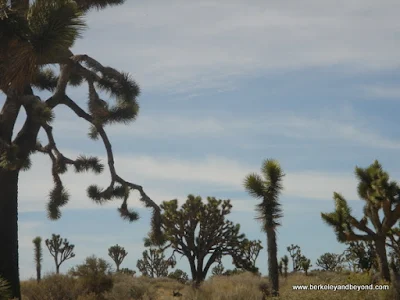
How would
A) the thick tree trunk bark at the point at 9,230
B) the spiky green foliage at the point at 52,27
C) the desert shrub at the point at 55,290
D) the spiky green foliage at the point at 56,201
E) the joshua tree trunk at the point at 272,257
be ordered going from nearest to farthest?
1. the spiky green foliage at the point at 52,27
2. the thick tree trunk bark at the point at 9,230
3. the desert shrub at the point at 55,290
4. the spiky green foliage at the point at 56,201
5. the joshua tree trunk at the point at 272,257

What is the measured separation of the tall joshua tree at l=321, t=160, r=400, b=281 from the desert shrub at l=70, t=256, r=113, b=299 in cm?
1176

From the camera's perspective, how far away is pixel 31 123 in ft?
48.3

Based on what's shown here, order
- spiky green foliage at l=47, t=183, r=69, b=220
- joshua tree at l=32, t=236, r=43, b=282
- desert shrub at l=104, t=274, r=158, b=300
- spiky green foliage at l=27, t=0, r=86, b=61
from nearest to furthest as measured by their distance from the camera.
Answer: spiky green foliage at l=27, t=0, r=86, b=61 < desert shrub at l=104, t=274, r=158, b=300 < spiky green foliage at l=47, t=183, r=69, b=220 < joshua tree at l=32, t=236, r=43, b=282

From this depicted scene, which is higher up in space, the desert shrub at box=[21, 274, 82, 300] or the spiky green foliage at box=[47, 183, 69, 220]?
the spiky green foliage at box=[47, 183, 69, 220]

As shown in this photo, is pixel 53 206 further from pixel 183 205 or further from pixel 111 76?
pixel 183 205

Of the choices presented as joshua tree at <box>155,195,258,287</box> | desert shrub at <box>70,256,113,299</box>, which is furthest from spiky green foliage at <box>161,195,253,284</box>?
desert shrub at <box>70,256,113,299</box>

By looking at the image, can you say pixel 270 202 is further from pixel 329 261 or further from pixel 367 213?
pixel 329 261

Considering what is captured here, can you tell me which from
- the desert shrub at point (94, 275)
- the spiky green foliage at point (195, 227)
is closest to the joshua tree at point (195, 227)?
the spiky green foliage at point (195, 227)

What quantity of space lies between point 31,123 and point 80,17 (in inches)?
258

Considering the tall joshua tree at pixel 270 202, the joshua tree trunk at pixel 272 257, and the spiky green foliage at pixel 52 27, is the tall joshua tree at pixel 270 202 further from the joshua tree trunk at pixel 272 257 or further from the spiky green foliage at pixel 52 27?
the spiky green foliage at pixel 52 27

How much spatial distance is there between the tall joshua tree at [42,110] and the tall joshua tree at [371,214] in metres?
11.6

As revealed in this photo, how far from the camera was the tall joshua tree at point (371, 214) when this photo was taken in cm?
2319

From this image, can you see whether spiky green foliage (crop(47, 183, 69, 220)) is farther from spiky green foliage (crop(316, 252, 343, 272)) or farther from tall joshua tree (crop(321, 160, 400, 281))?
spiky green foliage (crop(316, 252, 343, 272))

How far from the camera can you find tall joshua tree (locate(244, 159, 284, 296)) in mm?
18969
